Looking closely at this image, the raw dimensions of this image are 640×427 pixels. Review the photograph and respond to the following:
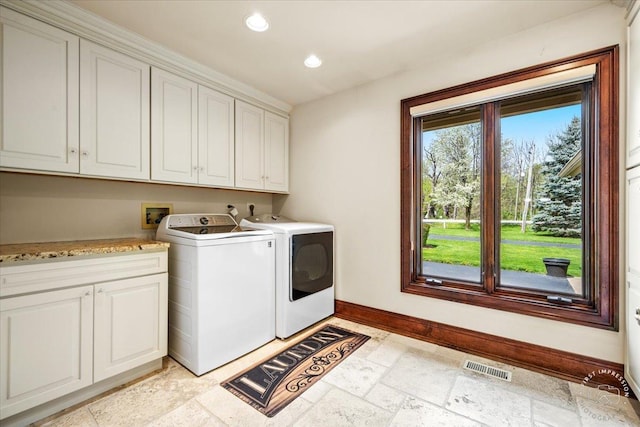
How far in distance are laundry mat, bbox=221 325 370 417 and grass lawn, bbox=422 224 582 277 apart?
103 cm

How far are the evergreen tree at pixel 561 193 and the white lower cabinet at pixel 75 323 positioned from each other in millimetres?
2779

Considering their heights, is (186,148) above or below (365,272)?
above

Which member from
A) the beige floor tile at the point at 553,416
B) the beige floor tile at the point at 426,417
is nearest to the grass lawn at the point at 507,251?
the beige floor tile at the point at 553,416

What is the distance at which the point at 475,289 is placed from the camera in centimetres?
226

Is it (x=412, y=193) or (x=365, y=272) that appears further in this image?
(x=365, y=272)

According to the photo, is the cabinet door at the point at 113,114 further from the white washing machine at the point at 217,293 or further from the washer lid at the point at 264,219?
the washer lid at the point at 264,219

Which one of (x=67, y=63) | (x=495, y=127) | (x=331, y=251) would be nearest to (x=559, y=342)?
(x=495, y=127)

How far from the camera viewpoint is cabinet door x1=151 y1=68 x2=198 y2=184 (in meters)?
Answer: 2.14

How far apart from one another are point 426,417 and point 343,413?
0.45 meters

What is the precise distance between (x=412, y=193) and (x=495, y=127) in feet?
2.65

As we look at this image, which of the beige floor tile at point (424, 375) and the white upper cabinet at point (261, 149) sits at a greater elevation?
the white upper cabinet at point (261, 149)

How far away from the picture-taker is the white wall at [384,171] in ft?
6.00

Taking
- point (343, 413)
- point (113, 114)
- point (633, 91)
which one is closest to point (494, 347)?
point (343, 413)

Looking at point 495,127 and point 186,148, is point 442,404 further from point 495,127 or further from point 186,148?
point 186,148
